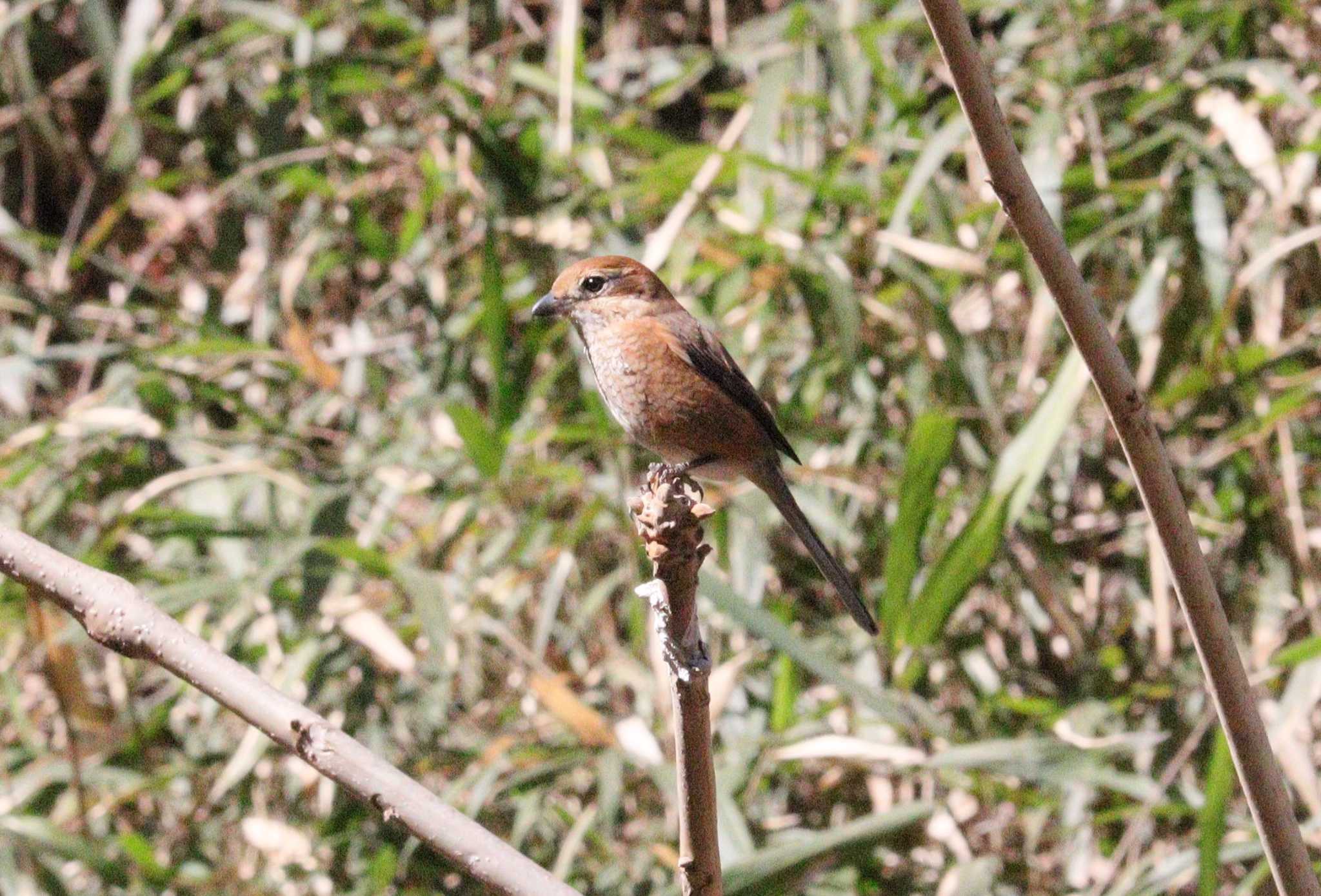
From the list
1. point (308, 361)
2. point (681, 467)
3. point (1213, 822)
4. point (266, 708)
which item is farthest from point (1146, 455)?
point (308, 361)

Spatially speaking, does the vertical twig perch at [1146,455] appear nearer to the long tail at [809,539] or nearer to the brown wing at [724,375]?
the long tail at [809,539]

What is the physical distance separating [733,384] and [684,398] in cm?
11

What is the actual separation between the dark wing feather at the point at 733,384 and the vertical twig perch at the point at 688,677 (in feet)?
3.79

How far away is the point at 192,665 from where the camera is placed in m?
1.17

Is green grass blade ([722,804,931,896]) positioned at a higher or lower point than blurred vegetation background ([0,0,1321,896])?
lower

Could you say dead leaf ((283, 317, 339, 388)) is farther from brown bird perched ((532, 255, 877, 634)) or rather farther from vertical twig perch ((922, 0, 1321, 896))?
vertical twig perch ((922, 0, 1321, 896))

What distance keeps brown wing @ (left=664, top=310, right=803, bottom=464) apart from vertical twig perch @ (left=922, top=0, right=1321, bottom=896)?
1.41m

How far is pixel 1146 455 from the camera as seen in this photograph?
1.08 meters

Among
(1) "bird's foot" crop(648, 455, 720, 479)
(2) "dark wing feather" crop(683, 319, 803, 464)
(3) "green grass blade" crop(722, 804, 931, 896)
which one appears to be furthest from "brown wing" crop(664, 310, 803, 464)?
(3) "green grass blade" crop(722, 804, 931, 896)

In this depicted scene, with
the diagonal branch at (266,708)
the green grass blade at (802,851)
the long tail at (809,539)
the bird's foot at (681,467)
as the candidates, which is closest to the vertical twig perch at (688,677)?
the diagonal branch at (266,708)

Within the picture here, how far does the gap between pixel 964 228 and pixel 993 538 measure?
1205mm

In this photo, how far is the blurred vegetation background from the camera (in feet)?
10.2

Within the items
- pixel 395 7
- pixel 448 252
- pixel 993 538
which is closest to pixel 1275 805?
pixel 993 538

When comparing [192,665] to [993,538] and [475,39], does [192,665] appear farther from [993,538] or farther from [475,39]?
[475,39]
